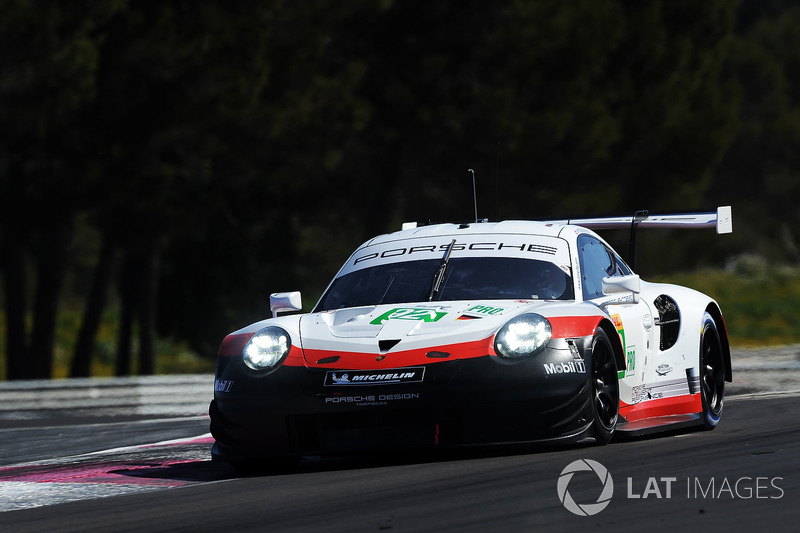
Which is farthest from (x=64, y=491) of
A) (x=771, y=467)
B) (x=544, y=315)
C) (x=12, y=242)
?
(x=12, y=242)

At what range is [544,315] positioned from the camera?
7.01m

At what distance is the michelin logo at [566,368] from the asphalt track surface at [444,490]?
0.40m

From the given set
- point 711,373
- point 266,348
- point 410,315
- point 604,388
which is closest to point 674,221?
point 711,373

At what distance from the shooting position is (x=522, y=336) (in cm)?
686

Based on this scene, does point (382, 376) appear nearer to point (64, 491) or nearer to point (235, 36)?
point (64, 491)

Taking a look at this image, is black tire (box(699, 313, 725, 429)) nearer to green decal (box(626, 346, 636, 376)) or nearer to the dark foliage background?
green decal (box(626, 346, 636, 376))

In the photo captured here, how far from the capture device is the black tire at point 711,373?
851 cm

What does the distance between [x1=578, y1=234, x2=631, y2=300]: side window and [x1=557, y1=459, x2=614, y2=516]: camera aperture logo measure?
5.49 feet

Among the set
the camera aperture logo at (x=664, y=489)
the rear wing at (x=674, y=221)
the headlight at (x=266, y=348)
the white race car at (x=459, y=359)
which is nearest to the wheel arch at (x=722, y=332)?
the rear wing at (x=674, y=221)

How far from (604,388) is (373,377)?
49.3 inches

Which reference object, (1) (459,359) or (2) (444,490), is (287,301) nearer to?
(1) (459,359)

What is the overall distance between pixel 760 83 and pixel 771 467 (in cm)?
5587

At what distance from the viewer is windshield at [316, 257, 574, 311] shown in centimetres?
776

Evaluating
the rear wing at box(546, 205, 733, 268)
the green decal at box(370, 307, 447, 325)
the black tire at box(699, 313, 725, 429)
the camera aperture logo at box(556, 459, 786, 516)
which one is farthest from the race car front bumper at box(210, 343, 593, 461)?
the rear wing at box(546, 205, 733, 268)
